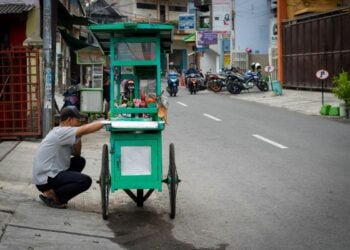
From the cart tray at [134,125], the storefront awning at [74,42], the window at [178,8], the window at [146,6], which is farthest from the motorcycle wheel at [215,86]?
the window at [178,8]

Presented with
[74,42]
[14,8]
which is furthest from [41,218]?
[74,42]

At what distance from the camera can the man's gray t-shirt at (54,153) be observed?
7.36 metres

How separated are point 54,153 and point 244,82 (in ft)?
88.8

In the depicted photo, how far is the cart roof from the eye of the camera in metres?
7.13

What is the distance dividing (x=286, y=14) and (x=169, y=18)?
138ft

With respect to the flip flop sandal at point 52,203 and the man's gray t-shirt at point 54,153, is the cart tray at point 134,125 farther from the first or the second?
the flip flop sandal at point 52,203

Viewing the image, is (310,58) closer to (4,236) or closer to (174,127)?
(174,127)

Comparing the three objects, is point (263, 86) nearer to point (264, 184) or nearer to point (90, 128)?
point (264, 184)

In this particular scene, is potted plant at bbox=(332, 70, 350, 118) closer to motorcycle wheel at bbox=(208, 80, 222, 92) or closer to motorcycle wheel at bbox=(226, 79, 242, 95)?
motorcycle wheel at bbox=(226, 79, 242, 95)

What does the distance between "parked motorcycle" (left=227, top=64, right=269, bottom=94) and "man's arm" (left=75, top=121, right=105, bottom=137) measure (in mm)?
26814

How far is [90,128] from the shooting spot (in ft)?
22.9

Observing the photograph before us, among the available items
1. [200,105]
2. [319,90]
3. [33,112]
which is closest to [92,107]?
[33,112]

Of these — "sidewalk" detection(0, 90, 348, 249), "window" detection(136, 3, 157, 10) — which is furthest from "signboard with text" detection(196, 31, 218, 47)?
"sidewalk" detection(0, 90, 348, 249)

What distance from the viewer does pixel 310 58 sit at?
3167 centimetres
